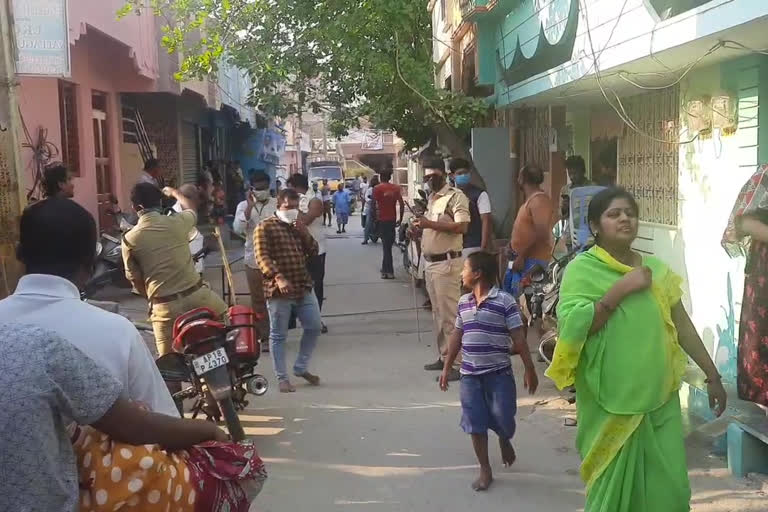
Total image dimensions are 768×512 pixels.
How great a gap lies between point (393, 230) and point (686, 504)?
36.1 feet

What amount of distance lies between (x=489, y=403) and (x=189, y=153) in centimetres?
1599

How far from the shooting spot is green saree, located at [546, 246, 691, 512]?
3.28 m

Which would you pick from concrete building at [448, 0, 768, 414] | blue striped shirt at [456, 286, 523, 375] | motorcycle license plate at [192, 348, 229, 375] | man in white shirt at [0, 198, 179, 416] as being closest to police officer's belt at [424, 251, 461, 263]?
concrete building at [448, 0, 768, 414]

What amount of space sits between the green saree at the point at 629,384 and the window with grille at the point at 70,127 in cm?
969

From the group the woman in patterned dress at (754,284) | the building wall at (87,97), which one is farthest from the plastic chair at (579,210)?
the building wall at (87,97)

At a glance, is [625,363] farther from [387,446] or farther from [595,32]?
[595,32]

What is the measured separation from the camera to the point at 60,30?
7.13 m

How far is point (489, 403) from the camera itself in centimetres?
475

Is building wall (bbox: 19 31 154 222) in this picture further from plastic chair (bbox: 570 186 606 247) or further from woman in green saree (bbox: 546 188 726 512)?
woman in green saree (bbox: 546 188 726 512)

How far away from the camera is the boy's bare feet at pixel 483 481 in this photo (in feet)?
15.4

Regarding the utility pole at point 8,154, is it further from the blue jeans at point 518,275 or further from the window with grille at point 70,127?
the window with grille at point 70,127

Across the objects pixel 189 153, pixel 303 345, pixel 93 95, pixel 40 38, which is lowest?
pixel 303 345

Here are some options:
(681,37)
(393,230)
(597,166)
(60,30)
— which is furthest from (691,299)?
(393,230)

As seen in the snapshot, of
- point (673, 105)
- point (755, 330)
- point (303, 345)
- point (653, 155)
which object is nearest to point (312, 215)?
point (303, 345)
